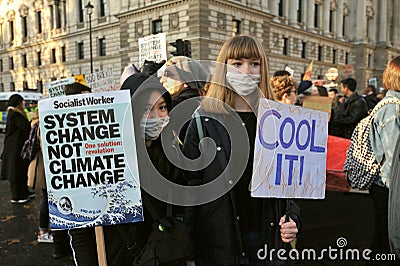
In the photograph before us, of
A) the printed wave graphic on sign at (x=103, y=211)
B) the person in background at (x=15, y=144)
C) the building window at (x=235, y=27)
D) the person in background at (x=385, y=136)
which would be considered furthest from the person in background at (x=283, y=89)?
the building window at (x=235, y=27)

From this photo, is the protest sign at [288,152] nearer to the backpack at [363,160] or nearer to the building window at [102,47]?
the backpack at [363,160]

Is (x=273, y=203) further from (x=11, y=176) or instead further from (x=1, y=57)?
(x=1, y=57)

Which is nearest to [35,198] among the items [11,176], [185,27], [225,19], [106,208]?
[11,176]

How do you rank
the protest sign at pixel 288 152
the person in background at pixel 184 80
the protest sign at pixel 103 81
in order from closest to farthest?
the protest sign at pixel 288 152 → the person in background at pixel 184 80 → the protest sign at pixel 103 81

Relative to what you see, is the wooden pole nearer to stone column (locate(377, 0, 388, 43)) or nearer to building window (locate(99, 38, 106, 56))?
building window (locate(99, 38, 106, 56))

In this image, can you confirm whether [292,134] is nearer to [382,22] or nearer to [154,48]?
[154,48]

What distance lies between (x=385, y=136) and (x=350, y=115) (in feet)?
11.9

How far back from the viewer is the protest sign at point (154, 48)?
6.01 metres

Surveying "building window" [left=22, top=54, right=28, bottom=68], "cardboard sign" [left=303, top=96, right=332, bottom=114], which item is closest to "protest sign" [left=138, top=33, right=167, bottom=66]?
"cardboard sign" [left=303, top=96, right=332, bottom=114]

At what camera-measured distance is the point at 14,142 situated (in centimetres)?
621

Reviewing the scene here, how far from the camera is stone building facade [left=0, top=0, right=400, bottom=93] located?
2673cm

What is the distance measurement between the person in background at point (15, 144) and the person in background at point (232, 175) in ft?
17.5

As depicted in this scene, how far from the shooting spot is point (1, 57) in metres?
49.3

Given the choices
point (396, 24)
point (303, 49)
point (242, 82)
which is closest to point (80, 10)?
point (303, 49)
